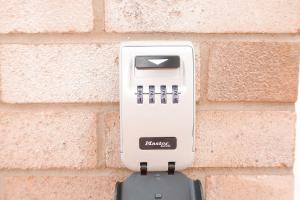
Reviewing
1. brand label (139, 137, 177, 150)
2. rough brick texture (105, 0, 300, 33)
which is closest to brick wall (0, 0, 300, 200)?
rough brick texture (105, 0, 300, 33)

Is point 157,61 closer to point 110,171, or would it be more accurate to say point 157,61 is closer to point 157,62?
point 157,62

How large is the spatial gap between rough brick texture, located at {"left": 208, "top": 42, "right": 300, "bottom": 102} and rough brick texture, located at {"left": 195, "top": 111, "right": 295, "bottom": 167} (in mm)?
31

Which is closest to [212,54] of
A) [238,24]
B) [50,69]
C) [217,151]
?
[238,24]

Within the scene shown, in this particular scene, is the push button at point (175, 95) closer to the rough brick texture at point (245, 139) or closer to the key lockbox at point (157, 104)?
the key lockbox at point (157, 104)

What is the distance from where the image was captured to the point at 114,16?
66cm

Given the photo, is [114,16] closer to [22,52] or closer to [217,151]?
[22,52]

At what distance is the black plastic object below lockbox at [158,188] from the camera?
0.61 meters

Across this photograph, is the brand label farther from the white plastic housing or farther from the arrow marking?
the arrow marking

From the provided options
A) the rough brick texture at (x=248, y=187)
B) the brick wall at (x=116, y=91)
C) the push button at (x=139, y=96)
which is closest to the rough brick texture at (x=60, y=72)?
the brick wall at (x=116, y=91)

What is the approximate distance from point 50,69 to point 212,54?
0.89 feet

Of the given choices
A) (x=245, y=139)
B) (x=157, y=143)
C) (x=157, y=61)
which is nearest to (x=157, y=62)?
(x=157, y=61)

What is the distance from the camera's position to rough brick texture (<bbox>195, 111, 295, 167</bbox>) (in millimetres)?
678

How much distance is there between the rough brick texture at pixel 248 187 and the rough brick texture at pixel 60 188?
17cm

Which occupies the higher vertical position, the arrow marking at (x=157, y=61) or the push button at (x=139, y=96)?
the arrow marking at (x=157, y=61)
